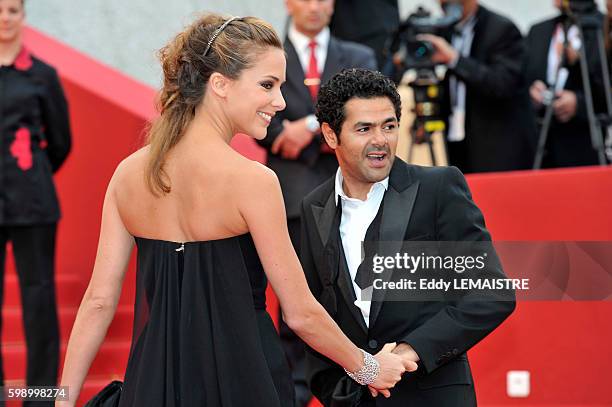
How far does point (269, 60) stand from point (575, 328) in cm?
248

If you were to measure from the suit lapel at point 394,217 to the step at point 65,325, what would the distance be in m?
3.28

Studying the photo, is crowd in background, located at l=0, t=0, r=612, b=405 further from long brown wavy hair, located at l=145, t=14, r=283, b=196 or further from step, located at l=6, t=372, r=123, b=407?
long brown wavy hair, located at l=145, t=14, r=283, b=196

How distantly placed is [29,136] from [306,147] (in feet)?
4.83

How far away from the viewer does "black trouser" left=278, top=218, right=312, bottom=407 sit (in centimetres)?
533

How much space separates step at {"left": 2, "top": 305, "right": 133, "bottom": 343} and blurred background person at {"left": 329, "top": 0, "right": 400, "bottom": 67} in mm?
2136

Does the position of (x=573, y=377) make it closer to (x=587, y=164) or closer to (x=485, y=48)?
(x=587, y=164)

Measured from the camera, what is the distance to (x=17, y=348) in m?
6.37

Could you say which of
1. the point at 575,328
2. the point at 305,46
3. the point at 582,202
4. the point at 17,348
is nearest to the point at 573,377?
the point at 575,328

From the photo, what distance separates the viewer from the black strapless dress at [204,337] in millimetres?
3088

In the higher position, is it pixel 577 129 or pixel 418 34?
pixel 418 34

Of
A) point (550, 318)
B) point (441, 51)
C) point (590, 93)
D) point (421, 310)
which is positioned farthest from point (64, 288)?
point (421, 310)

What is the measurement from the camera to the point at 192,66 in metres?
3.21

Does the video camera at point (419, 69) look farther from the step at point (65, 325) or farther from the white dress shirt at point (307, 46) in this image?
the step at point (65, 325)

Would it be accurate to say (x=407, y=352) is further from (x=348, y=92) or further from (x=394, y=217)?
(x=348, y=92)
